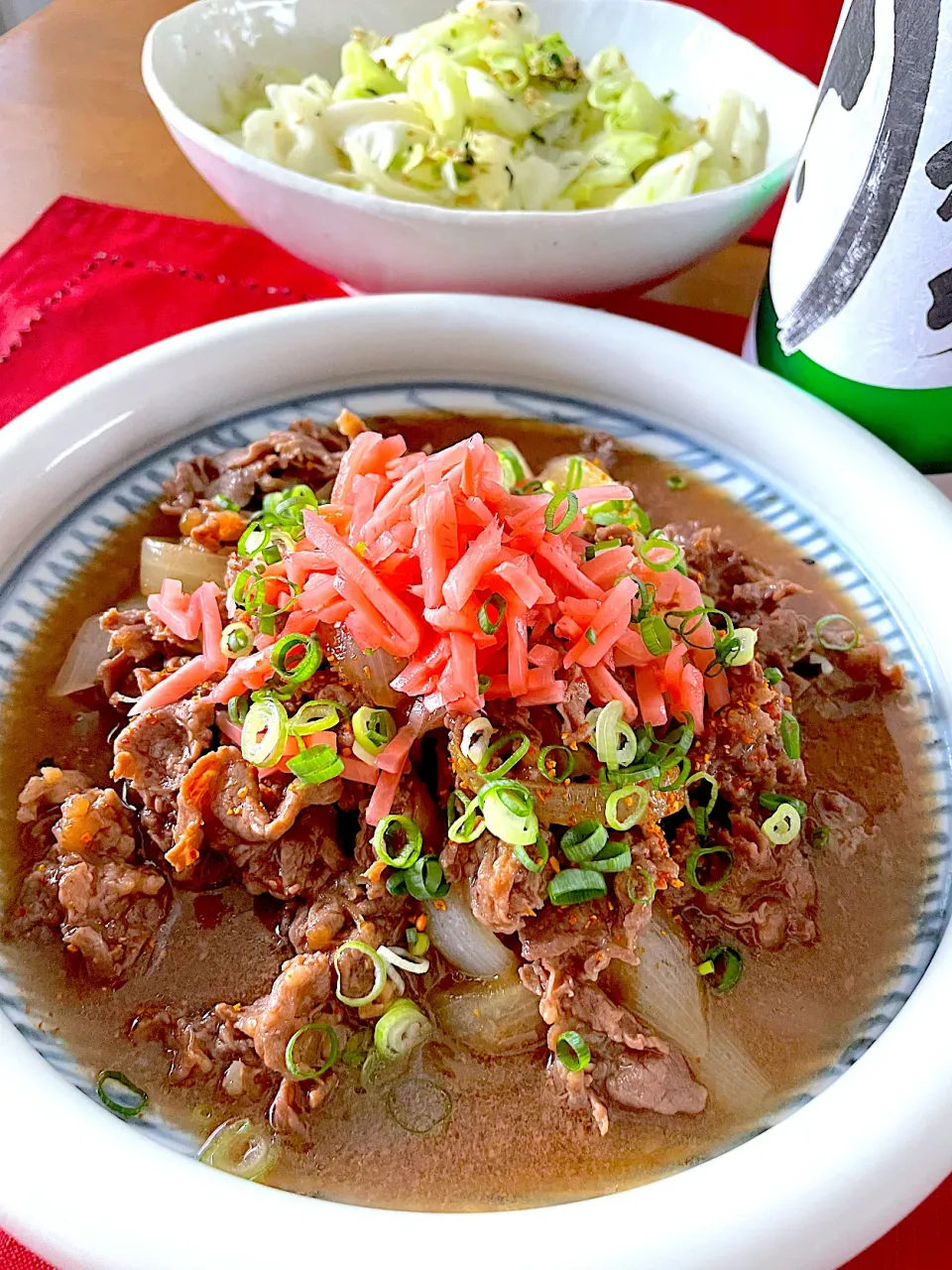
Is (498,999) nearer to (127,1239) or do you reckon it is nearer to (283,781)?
(283,781)

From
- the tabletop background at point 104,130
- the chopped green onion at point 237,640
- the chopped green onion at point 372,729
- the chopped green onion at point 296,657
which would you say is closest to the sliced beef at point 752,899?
the chopped green onion at point 372,729

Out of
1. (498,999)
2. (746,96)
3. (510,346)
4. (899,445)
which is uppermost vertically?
(746,96)

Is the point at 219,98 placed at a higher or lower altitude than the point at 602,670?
higher

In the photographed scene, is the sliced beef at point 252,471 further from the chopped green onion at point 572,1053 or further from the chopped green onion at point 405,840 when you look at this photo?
the chopped green onion at point 572,1053

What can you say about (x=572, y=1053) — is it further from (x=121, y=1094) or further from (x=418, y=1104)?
(x=121, y=1094)

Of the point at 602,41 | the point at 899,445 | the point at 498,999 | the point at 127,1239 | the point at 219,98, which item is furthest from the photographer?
the point at 602,41

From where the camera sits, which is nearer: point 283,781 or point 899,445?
point 283,781

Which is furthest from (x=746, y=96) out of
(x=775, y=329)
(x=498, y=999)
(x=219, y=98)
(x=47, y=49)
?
(x=498, y=999)
